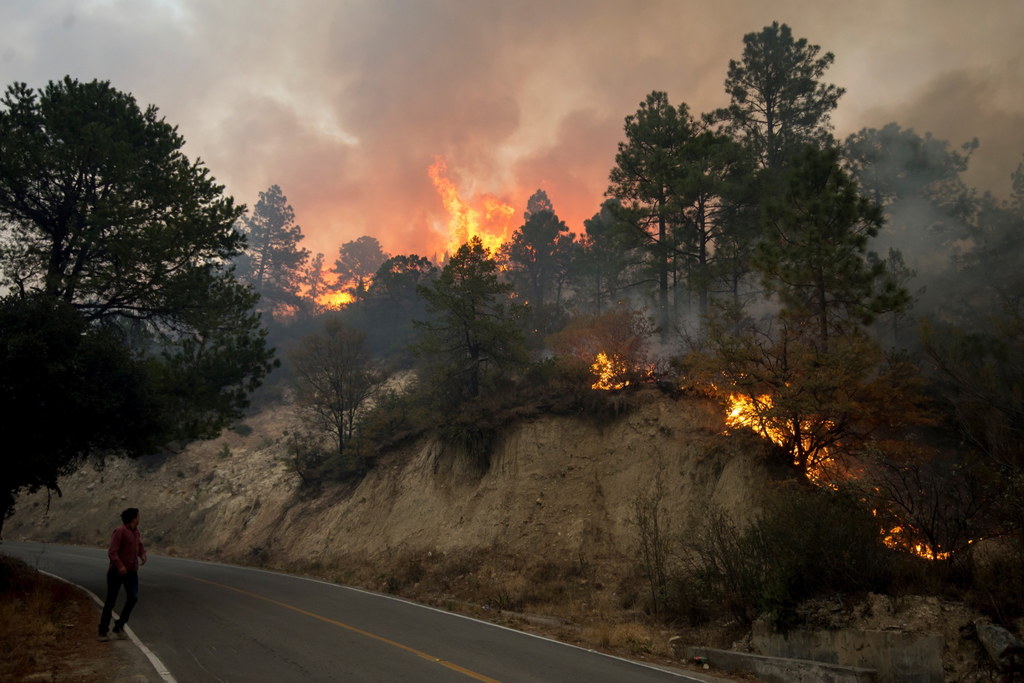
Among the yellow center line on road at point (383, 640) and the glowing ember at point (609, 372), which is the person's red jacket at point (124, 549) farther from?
the glowing ember at point (609, 372)

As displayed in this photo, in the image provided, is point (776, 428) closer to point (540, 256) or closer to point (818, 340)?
point (818, 340)

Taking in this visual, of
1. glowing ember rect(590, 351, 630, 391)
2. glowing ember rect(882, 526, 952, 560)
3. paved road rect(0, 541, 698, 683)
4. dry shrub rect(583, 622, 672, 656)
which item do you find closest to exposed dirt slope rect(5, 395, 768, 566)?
glowing ember rect(590, 351, 630, 391)

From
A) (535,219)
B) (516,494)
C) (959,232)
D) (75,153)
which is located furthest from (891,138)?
(75,153)

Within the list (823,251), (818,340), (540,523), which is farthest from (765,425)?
(540,523)

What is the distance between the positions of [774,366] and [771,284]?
3.86 metres

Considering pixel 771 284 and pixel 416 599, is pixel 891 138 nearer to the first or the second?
pixel 771 284

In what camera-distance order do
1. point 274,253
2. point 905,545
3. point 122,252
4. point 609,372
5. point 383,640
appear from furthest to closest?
point 274,253 → point 609,372 → point 122,252 → point 905,545 → point 383,640

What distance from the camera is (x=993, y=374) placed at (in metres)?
18.9

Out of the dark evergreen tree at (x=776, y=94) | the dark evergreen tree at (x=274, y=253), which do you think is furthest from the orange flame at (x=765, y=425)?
the dark evergreen tree at (x=274, y=253)

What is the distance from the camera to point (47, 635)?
1052cm

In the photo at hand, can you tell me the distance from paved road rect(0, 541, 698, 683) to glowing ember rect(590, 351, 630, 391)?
12.9m

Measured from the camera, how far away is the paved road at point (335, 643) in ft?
29.1

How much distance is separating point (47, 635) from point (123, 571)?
5.67 ft

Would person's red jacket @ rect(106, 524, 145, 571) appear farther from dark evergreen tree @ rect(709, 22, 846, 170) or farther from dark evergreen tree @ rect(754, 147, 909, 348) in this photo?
dark evergreen tree @ rect(709, 22, 846, 170)
